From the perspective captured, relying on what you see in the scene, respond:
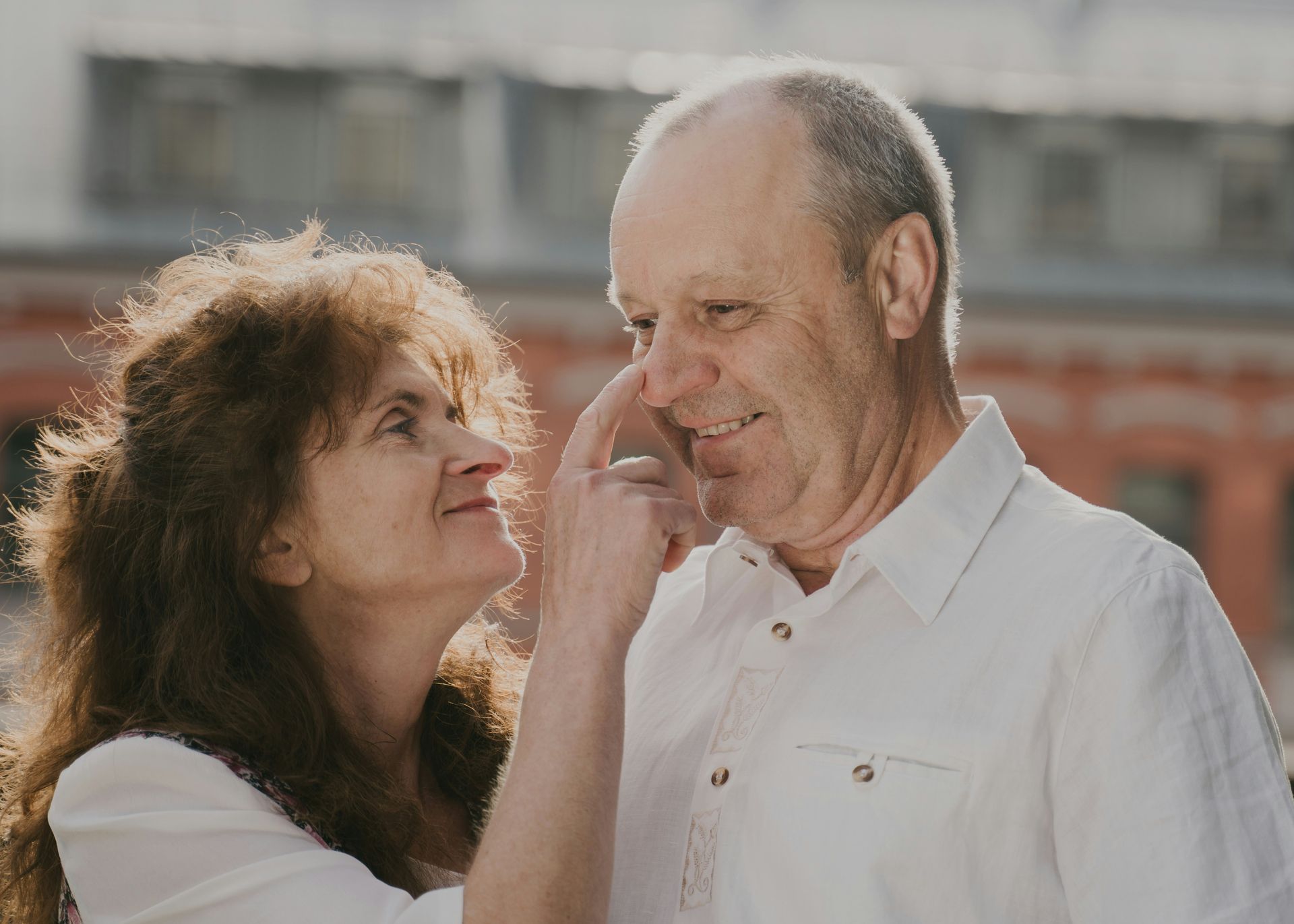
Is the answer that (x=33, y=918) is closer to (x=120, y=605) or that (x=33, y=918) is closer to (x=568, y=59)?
(x=120, y=605)

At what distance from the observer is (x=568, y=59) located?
48.6 feet

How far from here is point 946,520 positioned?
6.74ft

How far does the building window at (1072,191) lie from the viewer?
15.1 metres

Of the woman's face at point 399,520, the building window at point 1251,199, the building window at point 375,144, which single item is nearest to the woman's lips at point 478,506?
the woman's face at point 399,520

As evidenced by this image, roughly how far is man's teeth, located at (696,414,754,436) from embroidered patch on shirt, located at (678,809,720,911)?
57 cm

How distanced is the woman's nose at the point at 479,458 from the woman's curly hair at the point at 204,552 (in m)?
0.20

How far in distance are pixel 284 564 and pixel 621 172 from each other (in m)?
12.5

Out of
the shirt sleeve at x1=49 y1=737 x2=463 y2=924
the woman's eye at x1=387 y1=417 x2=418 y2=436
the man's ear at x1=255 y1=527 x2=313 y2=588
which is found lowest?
the shirt sleeve at x1=49 y1=737 x2=463 y2=924

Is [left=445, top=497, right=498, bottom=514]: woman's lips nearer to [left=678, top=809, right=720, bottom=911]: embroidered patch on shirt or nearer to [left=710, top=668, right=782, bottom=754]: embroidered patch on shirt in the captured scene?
[left=710, top=668, right=782, bottom=754]: embroidered patch on shirt

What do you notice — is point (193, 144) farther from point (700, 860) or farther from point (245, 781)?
point (700, 860)

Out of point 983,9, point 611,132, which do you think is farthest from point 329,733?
point 983,9

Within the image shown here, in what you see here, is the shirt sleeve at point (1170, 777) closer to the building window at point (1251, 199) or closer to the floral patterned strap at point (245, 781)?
the floral patterned strap at point (245, 781)

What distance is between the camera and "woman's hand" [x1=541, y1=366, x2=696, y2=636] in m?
2.06

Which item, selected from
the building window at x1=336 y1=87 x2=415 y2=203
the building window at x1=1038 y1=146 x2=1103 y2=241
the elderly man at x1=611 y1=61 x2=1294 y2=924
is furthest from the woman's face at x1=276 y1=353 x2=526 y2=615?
the building window at x1=1038 y1=146 x2=1103 y2=241
